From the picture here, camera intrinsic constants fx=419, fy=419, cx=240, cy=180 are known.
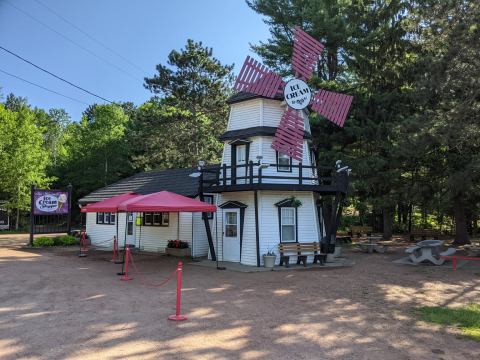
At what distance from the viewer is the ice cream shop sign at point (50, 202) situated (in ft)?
77.2

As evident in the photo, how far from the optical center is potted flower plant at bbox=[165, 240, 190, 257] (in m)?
20.0

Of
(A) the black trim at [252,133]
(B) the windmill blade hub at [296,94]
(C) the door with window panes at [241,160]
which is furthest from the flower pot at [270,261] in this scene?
(B) the windmill blade hub at [296,94]

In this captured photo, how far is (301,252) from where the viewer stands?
676 inches

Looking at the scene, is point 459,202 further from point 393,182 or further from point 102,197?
point 102,197

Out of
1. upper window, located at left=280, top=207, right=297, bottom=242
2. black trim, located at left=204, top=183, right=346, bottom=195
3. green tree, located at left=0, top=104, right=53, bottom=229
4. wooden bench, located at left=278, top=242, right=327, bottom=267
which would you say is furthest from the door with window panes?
green tree, located at left=0, top=104, right=53, bottom=229

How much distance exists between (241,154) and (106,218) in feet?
36.4

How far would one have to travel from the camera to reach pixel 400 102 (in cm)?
2544

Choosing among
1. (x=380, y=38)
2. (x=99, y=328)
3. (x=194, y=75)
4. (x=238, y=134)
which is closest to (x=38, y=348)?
(x=99, y=328)

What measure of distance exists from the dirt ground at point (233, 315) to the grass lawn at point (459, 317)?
0.88 ft

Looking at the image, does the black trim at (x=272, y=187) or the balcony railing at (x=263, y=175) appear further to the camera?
the balcony railing at (x=263, y=175)

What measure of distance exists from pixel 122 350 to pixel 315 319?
153 inches

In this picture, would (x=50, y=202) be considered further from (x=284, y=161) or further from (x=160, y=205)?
(x=284, y=161)

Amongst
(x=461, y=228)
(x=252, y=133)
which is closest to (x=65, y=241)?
(x=252, y=133)

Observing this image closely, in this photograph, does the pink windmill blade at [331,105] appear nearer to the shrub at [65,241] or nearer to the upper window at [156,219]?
the upper window at [156,219]
